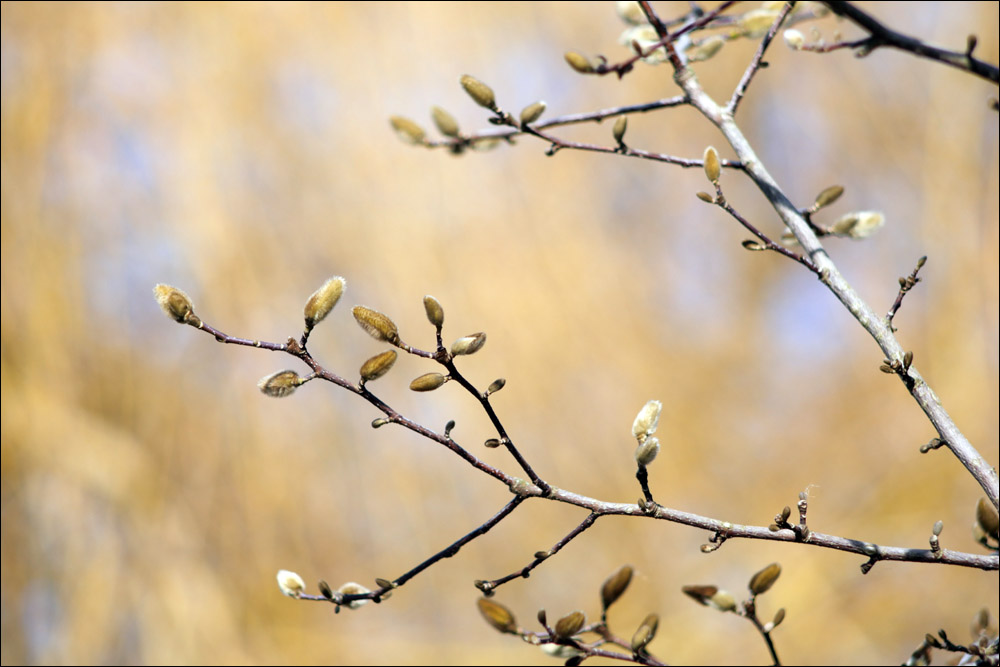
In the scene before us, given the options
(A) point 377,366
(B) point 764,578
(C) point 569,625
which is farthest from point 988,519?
(A) point 377,366

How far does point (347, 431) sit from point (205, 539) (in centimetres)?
27

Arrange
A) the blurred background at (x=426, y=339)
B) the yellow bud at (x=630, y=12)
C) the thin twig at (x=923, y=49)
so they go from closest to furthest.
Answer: the thin twig at (x=923, y=49) < the yellow bud at (x=630, y=12) < the blurred background at (x=426, y=339)

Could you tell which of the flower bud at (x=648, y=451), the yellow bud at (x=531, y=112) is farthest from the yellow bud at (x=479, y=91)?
the flower bud at (x=648, y=451)

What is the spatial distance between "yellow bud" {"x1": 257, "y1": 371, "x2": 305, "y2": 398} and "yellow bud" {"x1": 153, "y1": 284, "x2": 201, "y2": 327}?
0.04 m

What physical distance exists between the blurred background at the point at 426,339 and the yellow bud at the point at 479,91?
0.80 meters

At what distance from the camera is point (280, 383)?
383 millimetres

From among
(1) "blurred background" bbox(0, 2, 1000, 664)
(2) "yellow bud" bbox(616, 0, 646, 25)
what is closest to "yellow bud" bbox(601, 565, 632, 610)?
(2) "yellow bud" bbox(616, 0, 646, 25)

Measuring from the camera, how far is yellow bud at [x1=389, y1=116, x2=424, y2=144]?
0.59m

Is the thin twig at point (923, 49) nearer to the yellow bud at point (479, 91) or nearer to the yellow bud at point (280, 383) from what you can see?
the yellow bud at point (479, 91)

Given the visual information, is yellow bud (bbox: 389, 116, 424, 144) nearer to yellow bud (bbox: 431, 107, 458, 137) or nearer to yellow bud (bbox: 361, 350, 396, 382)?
yellow bud (bbox: 431, 107, 458, 137)

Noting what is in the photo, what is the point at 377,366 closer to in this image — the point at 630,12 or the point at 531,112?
the point at 531,112

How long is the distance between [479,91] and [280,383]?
0.23m

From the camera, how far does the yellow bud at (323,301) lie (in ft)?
1.27

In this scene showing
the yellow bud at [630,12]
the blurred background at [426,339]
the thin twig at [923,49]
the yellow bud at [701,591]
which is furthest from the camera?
the blurred background at [426,339]
